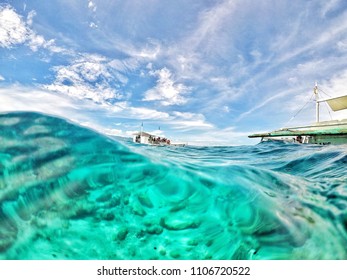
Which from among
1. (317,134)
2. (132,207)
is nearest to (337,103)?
(317,134)

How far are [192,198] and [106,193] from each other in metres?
1.18

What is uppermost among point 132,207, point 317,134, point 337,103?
point 337,103

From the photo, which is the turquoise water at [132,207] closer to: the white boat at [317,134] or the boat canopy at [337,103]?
the white boat at [317,134]

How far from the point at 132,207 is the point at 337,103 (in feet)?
163

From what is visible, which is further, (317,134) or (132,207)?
(317,134)

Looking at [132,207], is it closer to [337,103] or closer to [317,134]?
[317,134]

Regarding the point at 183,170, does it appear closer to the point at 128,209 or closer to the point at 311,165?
the point at 128,209

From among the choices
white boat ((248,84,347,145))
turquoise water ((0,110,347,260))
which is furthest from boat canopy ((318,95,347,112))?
turquoise water ((0,110,347,260))

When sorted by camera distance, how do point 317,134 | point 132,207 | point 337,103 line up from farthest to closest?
point 337,103 < point 317,134 < point 132,207

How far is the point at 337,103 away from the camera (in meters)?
40.2

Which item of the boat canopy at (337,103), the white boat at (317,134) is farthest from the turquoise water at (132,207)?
the boat canopy at (337,103)

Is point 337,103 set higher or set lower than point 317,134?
higher

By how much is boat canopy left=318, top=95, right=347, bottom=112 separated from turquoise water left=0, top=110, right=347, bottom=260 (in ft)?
149

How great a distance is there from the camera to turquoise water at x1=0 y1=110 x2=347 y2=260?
2.51 meters
